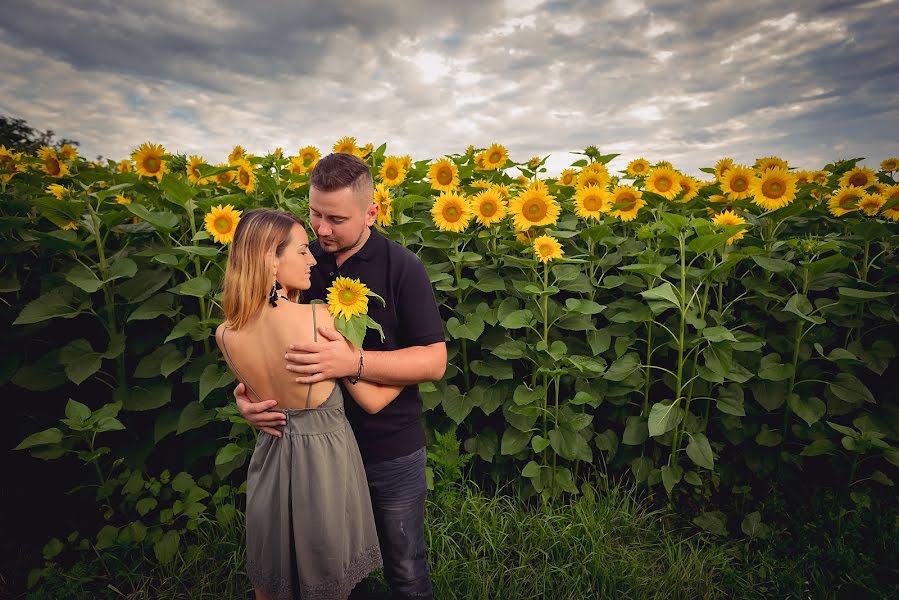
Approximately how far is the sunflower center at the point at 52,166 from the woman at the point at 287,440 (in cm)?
269

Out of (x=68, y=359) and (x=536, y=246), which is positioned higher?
(x=536, y=246)

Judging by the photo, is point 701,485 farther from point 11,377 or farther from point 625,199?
point 11,377

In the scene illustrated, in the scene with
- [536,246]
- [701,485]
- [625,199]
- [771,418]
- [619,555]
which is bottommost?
[619,555]

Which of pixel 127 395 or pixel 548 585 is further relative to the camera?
pixel 127 395

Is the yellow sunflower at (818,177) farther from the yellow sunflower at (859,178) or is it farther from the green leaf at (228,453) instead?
the green leaf at (228,453)

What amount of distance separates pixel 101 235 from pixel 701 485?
3.92 m

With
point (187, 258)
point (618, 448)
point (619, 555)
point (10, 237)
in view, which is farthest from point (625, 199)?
point (10, 237)

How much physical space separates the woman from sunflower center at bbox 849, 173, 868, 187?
4513mm

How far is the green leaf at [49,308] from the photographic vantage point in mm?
2822

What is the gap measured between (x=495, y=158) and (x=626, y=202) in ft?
3.78

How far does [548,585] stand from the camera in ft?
8.94

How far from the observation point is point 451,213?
302 cm

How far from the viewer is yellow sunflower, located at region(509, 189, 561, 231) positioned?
3059 mm

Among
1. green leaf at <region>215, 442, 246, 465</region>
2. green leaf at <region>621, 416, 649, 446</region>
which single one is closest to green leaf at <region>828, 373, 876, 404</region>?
green leaf at <region>621, 416, 649, 446</region>
